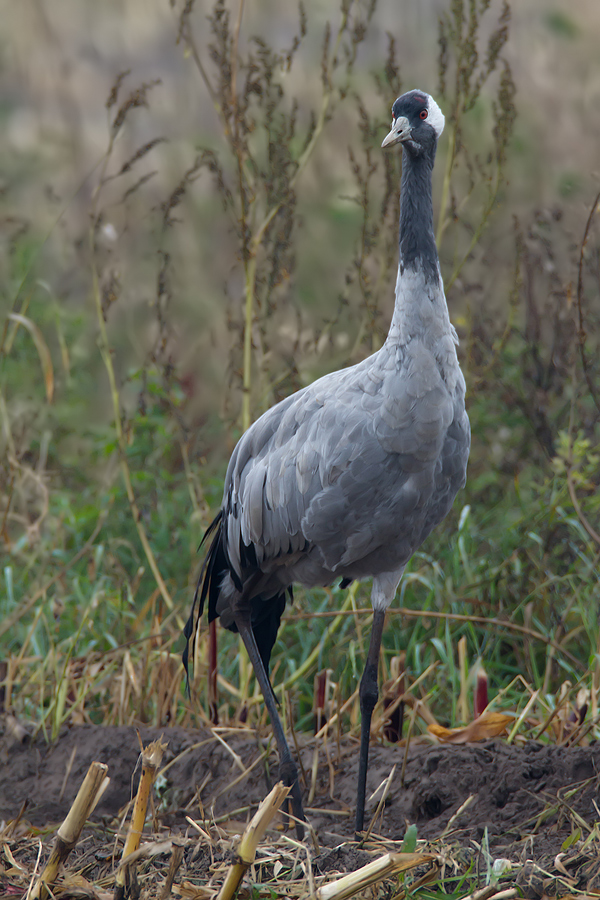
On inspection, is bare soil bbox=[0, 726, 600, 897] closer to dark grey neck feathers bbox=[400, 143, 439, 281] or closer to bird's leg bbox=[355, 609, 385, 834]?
bird's leg bbox=[355, 609, 385, 834]

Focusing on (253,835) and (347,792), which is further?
(347,792)

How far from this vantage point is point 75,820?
6.12 ft

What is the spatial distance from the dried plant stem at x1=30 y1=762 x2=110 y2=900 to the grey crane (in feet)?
2.88

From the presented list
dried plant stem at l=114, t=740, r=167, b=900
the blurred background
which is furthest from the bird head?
dried plant stem at l=114, t=740, r=167, b=900

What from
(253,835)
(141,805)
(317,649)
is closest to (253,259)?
(317,649)

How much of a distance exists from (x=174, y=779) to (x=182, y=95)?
22.2 feet

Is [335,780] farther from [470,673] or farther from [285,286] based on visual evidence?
[285,286]

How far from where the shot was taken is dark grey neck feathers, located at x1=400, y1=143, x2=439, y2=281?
2523 mm

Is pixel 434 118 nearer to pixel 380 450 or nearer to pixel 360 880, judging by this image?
pixel 380 450

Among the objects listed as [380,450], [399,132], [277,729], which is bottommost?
[277,729]

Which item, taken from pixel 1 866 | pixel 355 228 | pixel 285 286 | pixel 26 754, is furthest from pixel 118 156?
pixel 1 866

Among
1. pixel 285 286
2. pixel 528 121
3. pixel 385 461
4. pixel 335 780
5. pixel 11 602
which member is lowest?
pixel 335 780

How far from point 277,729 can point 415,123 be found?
185 centimetres

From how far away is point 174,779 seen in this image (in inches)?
124
